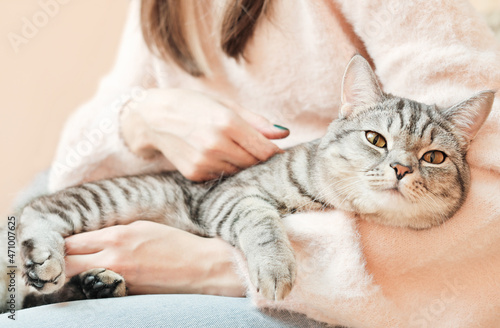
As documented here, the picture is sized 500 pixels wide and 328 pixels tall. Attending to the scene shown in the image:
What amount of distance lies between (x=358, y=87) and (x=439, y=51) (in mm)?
203

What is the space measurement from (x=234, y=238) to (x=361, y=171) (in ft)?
1.15

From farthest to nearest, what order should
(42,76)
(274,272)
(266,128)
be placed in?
(42,76) → (266,128) → (274,272)

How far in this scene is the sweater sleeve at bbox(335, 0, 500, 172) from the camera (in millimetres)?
884

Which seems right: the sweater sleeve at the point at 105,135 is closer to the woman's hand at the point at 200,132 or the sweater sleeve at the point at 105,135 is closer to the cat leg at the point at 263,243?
the woman's hand at the point at 200,132

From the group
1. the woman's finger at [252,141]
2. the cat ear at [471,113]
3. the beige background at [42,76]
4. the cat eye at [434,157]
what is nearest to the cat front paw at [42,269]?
the beige background at [42,76]

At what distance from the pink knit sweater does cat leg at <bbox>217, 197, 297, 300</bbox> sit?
0.06m

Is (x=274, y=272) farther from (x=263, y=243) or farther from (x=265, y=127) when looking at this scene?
(x=265, y=127)

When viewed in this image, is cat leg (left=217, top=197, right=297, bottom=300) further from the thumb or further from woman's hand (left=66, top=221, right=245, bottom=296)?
the thumb

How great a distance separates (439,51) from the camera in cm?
91

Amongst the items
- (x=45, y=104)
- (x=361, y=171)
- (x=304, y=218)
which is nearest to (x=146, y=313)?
(x=304, y=218)

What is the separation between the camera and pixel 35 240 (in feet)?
3.01

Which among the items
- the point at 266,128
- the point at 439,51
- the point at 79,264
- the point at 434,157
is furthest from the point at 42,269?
the point at 439,51

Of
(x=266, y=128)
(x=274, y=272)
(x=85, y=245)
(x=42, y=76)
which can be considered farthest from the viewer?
(x=42, y=76)

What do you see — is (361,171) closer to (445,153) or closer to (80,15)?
(445,153)
